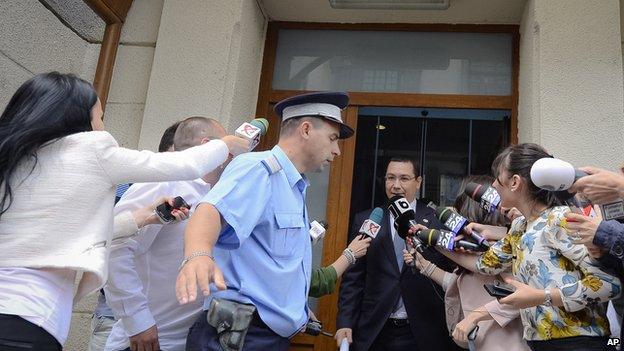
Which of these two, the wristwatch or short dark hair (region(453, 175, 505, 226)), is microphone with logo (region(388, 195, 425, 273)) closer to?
short dark hair (region(453, 175, 505, 226))

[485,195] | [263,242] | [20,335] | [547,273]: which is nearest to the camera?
[20,335]

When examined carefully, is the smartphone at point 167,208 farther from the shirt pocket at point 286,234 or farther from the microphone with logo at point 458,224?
the microphone with logo at point 458,224

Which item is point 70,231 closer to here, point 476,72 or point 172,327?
point 172,327

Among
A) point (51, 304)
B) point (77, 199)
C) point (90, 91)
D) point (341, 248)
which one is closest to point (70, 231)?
point (77, 199)

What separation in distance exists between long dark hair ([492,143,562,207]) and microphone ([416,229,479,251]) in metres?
0.35

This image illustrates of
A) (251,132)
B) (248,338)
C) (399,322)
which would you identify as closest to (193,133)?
(251,132)

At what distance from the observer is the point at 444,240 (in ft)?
8.29

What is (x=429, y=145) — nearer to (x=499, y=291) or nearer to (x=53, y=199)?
(x=499, y=291)

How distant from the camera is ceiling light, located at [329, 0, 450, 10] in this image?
12.7ft

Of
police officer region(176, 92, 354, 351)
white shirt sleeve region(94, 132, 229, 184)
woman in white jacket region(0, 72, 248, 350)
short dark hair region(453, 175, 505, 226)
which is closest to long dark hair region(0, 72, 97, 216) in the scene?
woman in white jacket region(0, 72, 248, 350)

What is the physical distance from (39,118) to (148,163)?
35 cm

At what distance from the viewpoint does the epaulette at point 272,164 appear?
6.32 ft

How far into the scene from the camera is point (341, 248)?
12.1 feet

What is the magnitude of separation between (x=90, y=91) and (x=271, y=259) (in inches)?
33.1
